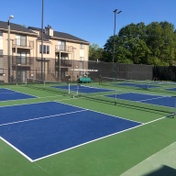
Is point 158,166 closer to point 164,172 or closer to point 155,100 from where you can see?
point 164,172

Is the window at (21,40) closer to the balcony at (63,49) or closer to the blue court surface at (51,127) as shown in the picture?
the balcony at (63,49)

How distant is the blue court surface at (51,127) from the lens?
602cm

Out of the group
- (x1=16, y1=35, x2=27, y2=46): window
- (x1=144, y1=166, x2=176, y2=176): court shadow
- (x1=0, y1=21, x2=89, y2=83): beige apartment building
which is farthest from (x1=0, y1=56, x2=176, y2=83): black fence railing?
(x1=144, y1=166, x2=176, y2=176): court shadow

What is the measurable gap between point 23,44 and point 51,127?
27.8 metres

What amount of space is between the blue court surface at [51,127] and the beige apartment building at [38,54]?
51.6ft

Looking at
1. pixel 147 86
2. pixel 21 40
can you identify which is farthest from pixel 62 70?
pixel 147 86

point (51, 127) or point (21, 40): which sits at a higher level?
point (21, 40)

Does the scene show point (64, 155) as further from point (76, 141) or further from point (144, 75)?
point (144, 75)

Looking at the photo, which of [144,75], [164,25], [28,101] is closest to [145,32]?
[164,25]

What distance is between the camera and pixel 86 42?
41.9 meters

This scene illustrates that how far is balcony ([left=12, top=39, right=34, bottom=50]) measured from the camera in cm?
3256

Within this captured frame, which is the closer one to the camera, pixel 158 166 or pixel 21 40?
pixel 158 166

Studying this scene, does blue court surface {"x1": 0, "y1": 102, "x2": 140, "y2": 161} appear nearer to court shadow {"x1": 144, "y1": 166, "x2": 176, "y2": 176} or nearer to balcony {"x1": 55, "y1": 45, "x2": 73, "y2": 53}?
court shadow {"x1": 144, "y1": 166, "x2": 176, "y2": 176}

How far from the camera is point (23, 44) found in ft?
110
